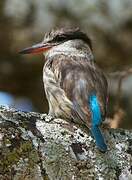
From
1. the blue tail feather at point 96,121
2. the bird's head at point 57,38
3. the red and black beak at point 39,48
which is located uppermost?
the bird's head at point 57,38

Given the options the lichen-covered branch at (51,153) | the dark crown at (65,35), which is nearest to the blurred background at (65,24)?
the dark crown at (65,35)

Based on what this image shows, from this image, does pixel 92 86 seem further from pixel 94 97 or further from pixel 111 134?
pixel 111 134

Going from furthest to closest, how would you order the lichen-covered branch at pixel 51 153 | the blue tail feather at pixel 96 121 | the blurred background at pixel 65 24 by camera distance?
the blurred background at pixel 65 24 < the blue tail feather at pixel 96 121 < the lichen-covered branch at pixel 51 153

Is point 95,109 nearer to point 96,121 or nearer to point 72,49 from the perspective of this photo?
point 96,121

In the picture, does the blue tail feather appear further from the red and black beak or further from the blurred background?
the blurred background

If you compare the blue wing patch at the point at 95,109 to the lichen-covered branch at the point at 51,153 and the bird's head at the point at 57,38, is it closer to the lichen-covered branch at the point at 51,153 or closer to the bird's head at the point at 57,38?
the lichen-covered branch at the point at 51,153

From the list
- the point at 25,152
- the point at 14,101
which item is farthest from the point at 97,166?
the point at 14,101

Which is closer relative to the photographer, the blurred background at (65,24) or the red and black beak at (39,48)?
the red and black beak at (39,48)

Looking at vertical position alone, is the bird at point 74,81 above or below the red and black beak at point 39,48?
below
